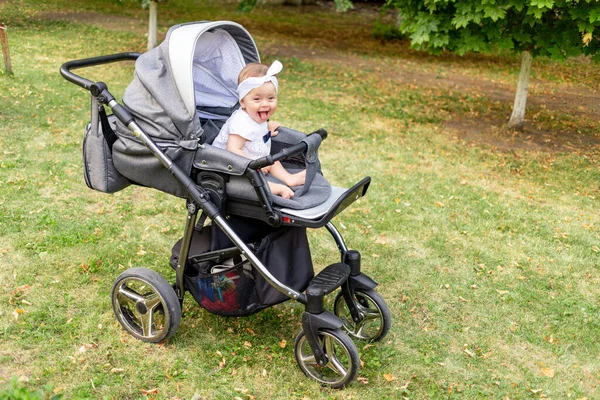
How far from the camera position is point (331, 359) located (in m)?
3.80

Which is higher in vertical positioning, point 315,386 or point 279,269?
point 279,269

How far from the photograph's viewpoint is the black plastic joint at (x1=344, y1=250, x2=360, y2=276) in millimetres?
4109

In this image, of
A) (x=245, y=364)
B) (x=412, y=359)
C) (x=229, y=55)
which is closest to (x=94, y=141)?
(x=229, y=55)

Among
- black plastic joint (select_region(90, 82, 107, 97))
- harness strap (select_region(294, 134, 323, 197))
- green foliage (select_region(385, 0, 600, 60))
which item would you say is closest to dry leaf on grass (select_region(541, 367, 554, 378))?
harness strap (select_region(294, 134, 323, 197))

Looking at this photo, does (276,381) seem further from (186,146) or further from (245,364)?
(186,146)

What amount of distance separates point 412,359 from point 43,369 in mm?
2388

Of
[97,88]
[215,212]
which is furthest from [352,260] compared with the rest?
[97,88]

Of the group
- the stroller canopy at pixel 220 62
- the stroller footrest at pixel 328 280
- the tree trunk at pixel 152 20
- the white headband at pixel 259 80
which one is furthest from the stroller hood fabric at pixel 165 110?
the tree trunk at pixel 152 20

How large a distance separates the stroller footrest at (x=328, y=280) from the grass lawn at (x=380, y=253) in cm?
68

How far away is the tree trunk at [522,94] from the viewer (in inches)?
356

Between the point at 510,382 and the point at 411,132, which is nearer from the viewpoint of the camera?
the point at 510,382

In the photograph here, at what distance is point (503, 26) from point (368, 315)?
585 centimetres

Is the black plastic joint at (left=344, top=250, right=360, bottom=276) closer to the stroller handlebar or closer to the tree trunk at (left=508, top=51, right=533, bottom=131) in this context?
the stroller handlebar

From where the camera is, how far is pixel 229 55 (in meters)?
4.54
